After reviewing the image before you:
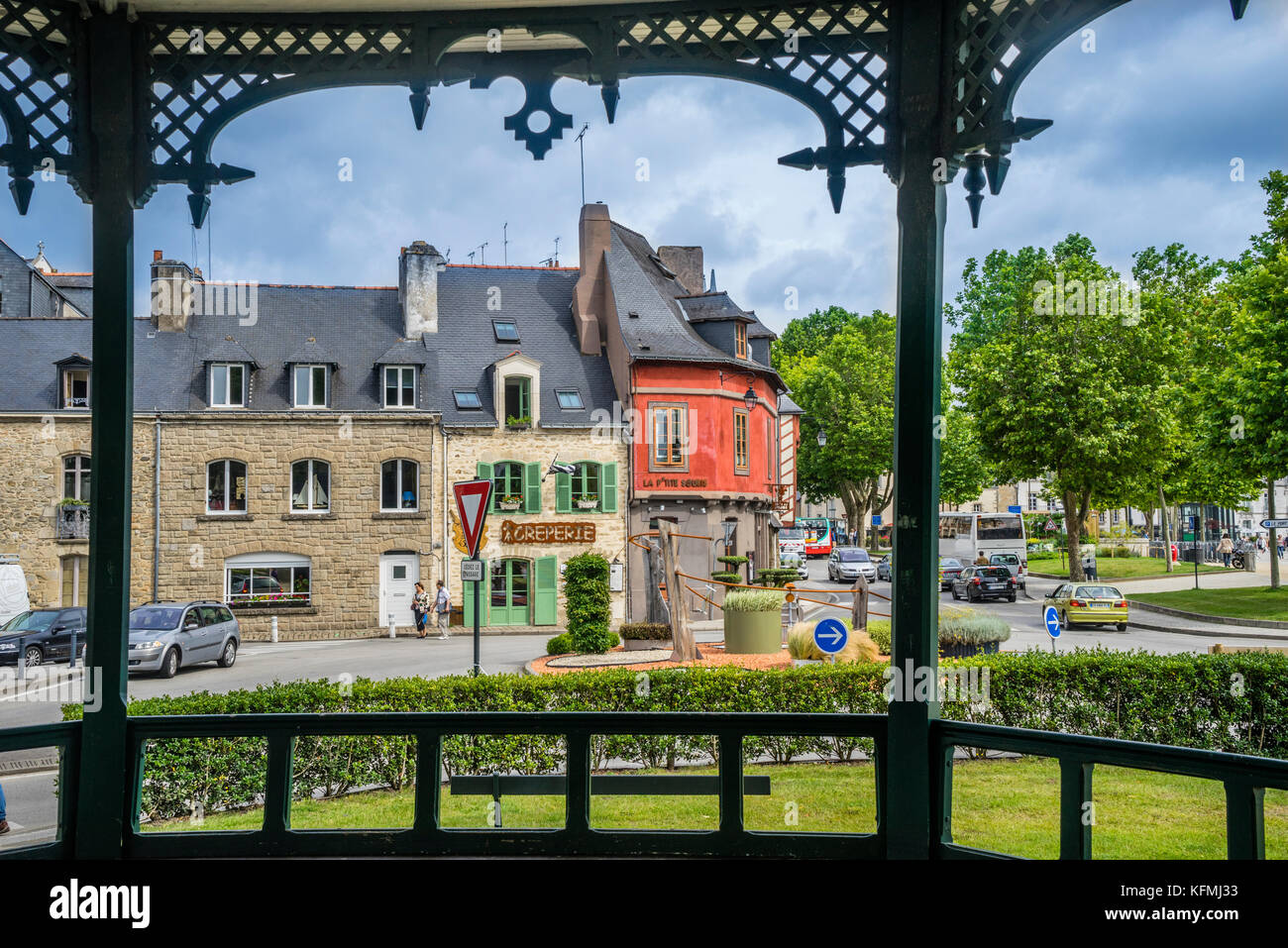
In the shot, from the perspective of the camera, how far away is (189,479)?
30.7m

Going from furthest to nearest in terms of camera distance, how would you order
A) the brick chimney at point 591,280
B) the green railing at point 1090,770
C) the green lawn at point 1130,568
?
1. the green lawn at point 1130,568
2. the brick chimney at point 591,280
3. the green railing at point 1090,770

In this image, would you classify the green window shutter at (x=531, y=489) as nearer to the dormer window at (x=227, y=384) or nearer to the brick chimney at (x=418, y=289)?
the brick chimney at (x=418, y=289)

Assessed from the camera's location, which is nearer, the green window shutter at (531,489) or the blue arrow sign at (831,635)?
the blue arrow sign at (831,635)

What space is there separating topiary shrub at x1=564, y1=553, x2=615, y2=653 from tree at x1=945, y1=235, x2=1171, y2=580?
72.2ft

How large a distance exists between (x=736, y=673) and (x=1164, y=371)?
32.0 m

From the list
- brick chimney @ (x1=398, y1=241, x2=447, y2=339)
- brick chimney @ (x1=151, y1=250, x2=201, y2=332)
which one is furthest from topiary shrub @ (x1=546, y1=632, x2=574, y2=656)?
brick chimney @ (x1=151, y1=250, x2=201, y2=332)

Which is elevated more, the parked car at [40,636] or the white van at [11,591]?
the white van at [11,591]

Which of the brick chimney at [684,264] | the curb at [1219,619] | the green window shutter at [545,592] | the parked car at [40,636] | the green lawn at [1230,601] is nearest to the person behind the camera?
the parked car at [40,636]

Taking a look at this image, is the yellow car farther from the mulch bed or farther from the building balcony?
the building balcony

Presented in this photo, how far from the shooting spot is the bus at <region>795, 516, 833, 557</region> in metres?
70.5

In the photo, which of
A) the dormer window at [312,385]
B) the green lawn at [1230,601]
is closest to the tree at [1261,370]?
the green lawn at [1230,601]

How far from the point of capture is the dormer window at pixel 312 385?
1259 inches

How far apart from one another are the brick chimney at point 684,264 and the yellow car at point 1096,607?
60.9ft
